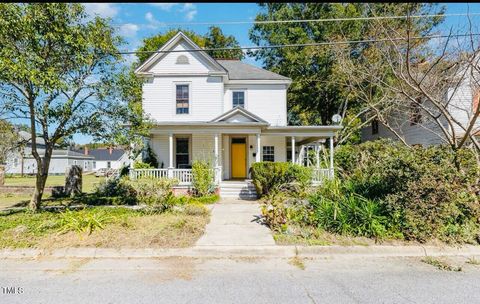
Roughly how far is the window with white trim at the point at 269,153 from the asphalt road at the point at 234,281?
1114 cm

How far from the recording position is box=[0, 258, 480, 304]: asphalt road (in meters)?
3.55

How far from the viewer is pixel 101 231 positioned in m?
5.82

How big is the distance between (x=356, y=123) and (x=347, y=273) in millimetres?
20925

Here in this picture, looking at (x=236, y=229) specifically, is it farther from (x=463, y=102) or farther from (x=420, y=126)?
(x=420, y=126)

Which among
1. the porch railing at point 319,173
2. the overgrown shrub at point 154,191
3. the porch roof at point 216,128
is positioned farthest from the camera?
the porch railing at point 319,173

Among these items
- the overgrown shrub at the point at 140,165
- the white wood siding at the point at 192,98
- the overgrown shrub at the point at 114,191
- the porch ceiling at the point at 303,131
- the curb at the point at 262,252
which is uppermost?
the white wood siding at the point at 192,98

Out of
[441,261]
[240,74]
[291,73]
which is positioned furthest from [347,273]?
[291,73]

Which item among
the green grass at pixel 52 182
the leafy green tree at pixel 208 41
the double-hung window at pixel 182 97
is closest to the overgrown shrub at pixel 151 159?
the double-hung window at pixel 182 97

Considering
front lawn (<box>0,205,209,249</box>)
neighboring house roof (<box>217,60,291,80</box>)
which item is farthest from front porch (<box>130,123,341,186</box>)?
front lawn (<box>0,205,209,249</box>)

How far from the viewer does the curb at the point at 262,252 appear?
→ 506 cm

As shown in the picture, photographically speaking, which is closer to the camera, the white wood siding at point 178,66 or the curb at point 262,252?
the curb at point 262,252

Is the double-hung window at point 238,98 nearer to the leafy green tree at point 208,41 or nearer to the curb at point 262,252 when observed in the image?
the leafy green tree at point 208,41

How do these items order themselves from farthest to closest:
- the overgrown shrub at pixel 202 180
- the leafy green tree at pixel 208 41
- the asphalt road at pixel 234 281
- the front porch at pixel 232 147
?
1. the leafy green tree at pixel 208 41
2. the front porch at pixel 232 147
3. the overgrown shrub at pixel 202 180
4. the asphalt road at pixel 234 281

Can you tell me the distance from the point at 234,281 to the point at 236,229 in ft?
8.51
